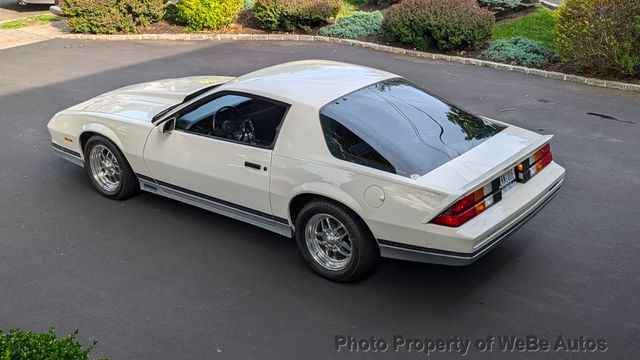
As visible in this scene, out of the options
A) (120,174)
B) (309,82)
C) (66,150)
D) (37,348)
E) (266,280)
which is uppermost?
(309,82)

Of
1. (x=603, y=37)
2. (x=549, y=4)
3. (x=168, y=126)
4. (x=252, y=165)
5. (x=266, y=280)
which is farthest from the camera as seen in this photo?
(x=549, y=4)

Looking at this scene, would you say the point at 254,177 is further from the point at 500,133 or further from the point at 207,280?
the point at 500,133

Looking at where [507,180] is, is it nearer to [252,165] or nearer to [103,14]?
[252,165]

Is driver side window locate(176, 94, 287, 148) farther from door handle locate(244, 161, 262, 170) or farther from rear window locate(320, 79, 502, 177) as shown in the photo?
rear window locate(320, 79, 502, 177)

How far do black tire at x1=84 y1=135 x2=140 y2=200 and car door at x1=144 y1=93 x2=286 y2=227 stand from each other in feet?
1.33

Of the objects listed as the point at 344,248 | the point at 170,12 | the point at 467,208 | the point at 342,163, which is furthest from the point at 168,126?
the point at 170,12

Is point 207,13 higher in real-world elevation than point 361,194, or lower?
higher

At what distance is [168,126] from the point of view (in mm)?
6371

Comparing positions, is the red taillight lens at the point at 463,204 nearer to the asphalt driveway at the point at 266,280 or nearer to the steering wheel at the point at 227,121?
the asphalt driveway at the point at 266,280

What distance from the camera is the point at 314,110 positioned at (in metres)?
5.57

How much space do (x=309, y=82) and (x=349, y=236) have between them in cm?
156

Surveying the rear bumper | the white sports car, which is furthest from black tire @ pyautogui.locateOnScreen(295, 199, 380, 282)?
the rear bumper

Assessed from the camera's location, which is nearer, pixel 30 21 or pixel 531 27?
pixel 531 27

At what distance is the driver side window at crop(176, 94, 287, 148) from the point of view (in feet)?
19.2
